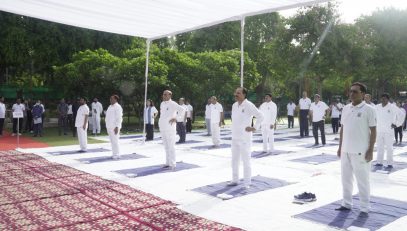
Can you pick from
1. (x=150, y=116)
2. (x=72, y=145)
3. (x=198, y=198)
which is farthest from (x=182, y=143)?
(x=198, y=198)

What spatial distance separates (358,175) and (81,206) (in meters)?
4.19

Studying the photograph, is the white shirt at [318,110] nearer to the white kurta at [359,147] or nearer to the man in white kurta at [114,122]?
the man in white kurta at [114,122]

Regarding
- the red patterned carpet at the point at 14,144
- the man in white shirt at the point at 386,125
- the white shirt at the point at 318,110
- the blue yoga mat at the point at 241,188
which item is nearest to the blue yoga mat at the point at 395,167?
the man in white shirt at the point at 386,125

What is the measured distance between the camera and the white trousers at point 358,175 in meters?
5.45

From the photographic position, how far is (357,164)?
215 inches

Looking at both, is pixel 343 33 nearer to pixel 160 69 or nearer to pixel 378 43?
pixel 378 43

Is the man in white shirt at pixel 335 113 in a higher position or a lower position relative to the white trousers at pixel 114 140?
higher

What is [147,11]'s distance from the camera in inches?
333

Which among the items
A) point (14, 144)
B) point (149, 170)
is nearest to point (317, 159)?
point (149, 170)

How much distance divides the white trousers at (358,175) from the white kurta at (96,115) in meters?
14.3

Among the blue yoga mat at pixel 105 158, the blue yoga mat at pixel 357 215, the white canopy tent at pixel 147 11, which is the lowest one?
the blue yoga mat at pixel 357 215

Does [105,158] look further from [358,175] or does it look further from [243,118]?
[358,175]

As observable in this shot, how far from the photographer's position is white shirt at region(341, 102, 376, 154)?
5.45 m

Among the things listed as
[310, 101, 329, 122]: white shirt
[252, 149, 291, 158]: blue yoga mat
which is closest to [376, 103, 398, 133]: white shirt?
[252, 149, 291, 158]: blue yoga mat
